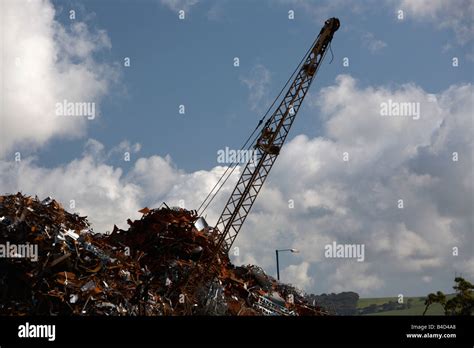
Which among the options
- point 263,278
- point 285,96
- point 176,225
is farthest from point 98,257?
point 285,96

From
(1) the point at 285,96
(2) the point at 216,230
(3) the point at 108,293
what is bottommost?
(3) the point at 108,293

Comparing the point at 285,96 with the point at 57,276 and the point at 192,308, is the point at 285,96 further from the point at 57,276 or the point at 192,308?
the point at 57,276

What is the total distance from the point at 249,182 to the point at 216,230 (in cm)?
459

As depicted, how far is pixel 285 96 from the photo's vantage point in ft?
133

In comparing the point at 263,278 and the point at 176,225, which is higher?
the point at 176,225

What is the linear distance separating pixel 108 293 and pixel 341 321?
1152 centimetres

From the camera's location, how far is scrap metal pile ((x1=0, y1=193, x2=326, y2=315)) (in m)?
21.7

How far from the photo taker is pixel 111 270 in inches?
951

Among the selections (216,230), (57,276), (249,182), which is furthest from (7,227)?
(249,182)

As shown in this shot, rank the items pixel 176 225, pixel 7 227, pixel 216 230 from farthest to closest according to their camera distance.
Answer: pixel 216 230, pixel 176 225, pixel 7 227

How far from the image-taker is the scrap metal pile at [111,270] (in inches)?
853

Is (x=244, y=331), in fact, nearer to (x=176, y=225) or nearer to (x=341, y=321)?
(x=341, y=321)

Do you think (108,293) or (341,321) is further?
(108,293)

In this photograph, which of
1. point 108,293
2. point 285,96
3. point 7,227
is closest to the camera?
point 108,293
